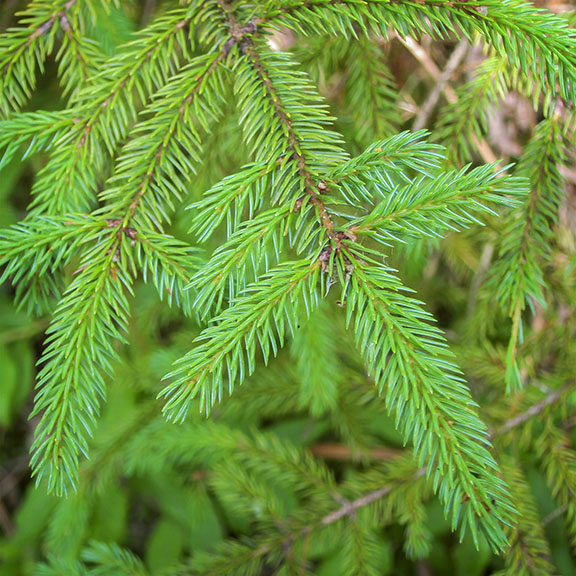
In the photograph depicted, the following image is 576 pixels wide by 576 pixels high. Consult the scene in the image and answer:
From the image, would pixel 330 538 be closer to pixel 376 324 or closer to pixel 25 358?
pixel 376 324

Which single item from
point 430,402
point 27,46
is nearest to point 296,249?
point 430,402

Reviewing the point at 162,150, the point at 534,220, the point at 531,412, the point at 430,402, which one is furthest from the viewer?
the point at 531,412

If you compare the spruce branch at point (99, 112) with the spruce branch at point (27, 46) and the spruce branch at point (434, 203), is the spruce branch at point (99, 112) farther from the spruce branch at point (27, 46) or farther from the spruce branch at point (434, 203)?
the spruce branch at point (434, 203)

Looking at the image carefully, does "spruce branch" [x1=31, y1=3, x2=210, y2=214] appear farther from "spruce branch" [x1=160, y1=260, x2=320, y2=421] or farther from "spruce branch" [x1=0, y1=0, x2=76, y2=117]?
"spruce branch" [x1=160, y1=260, x2=320, y2=421]

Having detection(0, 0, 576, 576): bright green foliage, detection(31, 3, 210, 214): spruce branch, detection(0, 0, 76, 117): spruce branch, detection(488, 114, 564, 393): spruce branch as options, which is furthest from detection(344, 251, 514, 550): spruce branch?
detection(0, 0, 76, 117): spruce branch

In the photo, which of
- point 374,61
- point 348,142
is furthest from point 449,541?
point 374,61

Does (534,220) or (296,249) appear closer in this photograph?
(534,220)

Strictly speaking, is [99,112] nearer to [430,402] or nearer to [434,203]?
[434,203]

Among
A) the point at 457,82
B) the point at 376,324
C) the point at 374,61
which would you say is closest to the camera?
the point at 376,324
